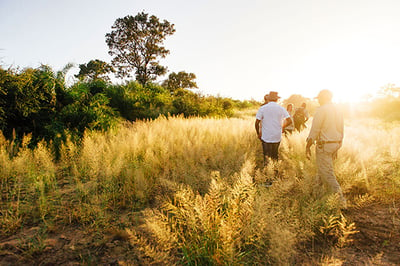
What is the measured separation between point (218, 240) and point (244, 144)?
184 inches

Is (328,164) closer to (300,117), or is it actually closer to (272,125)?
(272,125)

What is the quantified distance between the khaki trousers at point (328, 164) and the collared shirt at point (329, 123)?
146mm

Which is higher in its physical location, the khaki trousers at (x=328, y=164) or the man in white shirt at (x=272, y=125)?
the man in white shirt at (x=272, y=125)

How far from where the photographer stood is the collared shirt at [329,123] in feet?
11.7

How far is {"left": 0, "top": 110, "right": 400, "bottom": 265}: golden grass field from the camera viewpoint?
208 cm

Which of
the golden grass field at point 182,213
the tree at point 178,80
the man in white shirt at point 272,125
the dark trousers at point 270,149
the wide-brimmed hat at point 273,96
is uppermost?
the tree at point 178,80

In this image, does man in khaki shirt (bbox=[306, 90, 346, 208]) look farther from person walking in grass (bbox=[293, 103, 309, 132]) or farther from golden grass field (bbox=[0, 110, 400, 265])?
person walking in grass (bbox=[293, 103, 309, 132])

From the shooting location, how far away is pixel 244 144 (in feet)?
21.5

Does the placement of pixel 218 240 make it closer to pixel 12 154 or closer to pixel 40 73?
pixel 12 154

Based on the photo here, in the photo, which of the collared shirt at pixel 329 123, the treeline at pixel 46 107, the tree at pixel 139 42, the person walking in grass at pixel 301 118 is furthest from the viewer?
the tree at pixel 139 42

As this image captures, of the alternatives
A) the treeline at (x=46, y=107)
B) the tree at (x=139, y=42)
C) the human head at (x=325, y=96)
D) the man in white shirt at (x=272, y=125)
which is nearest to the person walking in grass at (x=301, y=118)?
the man in white shirt at (x=272, y=125)

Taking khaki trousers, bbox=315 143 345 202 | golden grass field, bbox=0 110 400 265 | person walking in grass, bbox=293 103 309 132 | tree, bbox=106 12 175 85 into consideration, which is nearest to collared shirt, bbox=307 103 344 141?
khaki trousers, bbox=315 143 345 202

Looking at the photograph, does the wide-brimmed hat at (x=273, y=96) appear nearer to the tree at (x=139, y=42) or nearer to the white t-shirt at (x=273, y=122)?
the white t-shirt at (x=273, y=122)

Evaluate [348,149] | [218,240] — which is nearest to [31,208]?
[218,240]
